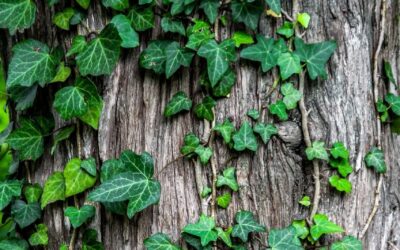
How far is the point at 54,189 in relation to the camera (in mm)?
1666

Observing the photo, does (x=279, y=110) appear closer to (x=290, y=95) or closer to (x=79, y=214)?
(x=290, y=95)

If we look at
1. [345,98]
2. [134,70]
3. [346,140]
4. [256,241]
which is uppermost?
[134,70]

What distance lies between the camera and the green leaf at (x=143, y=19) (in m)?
1.59

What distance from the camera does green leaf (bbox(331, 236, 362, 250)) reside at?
5.19ft

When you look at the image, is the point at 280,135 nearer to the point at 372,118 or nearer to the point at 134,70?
the point at 372,118

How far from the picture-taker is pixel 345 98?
165 centimetres

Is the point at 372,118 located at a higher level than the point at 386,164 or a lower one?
higher

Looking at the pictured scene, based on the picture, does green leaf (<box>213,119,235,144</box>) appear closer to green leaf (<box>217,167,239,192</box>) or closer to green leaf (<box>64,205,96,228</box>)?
green leaf (<box>217,167,239,192</box>)

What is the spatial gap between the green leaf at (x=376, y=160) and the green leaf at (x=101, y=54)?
3.14 ft

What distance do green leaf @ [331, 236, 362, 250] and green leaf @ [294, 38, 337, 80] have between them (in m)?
0.57

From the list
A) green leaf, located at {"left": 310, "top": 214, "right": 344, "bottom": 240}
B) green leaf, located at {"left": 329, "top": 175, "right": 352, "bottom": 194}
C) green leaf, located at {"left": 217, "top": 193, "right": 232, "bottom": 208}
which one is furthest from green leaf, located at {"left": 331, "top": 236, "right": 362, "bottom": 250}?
green leaf, located at {"left": 217, "top": 193, "right": 232, "bottom": 208}

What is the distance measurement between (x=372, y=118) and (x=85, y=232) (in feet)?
3.67

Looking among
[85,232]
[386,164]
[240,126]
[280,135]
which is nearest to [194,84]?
[240,126]

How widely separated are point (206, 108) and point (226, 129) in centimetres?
10
